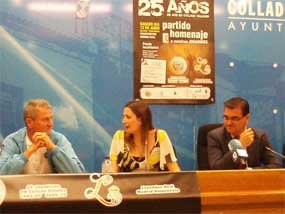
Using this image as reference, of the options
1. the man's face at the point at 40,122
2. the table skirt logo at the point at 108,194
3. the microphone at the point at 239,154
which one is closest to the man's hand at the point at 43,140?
the man's face at the point at 40,122

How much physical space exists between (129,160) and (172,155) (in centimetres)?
28

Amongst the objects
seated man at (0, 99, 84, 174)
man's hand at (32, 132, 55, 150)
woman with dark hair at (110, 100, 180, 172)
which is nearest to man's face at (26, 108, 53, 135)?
seated man at (0, 99, 84, 174)

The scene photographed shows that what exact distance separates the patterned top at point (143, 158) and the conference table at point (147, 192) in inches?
30.9

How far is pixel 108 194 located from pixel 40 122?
0.97 m

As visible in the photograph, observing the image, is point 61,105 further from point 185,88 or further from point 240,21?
point 240,21

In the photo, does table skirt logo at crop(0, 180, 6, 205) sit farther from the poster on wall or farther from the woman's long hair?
the poster on wall

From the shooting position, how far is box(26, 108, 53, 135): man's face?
2.90 m

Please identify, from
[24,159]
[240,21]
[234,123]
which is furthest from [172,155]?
[240,21]

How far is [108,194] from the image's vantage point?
2100mm

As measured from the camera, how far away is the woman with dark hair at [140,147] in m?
2.99

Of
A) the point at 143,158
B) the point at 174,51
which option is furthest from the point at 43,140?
the point at 174,51

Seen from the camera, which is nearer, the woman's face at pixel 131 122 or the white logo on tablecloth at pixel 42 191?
the white logo on tablecloth at pixel 42 191

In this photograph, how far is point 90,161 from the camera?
399cm

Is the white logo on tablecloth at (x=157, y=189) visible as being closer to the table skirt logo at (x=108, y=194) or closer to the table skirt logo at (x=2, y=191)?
the table skirt logo at (x=108, y=194)
